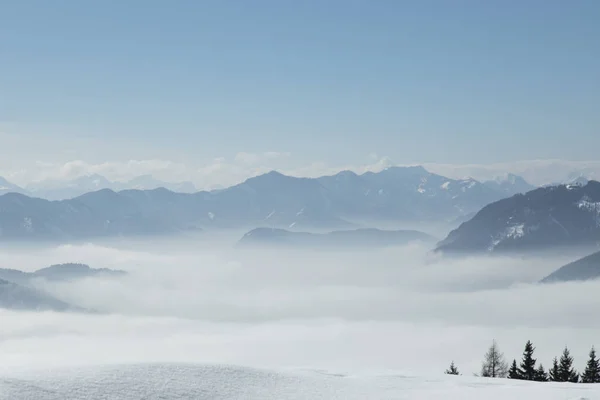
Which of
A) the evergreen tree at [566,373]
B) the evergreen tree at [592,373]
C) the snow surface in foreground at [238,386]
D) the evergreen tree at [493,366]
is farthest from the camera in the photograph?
the evergreen tree at [493,366]

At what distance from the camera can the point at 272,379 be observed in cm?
3312

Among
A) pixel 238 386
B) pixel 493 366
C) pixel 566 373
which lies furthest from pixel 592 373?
Result: pixel 238 386

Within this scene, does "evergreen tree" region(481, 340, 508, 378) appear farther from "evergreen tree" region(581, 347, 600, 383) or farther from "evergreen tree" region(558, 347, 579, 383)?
"evergreen tree" region(581, 347, 600, 383)

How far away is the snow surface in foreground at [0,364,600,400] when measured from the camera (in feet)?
84.7

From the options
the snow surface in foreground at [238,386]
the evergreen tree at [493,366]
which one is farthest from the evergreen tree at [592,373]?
the snow surface in foreground at [238,386]

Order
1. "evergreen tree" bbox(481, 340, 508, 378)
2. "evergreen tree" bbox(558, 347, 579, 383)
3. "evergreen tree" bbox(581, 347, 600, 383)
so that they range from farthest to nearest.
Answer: "evergreen tree" bbox(481, 340, 508, 378)
"evergreen tree" bbox(581, 347, 600, 383)
"evergreen tree" bbox(558, 347, 579, 383)

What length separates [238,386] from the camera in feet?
101

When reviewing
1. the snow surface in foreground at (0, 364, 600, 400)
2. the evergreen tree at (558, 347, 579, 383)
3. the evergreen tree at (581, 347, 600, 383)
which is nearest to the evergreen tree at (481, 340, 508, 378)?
the evergreen tree at (558, 347, 579, 383)

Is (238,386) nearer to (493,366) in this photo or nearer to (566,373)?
(566,373)

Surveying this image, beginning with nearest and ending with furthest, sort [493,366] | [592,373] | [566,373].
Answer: [592,373]
[566,373]
[493,366]

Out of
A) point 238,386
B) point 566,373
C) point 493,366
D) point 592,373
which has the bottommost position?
Answer: point 493,366

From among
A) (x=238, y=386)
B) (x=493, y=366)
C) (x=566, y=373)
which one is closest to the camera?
(x=238, y=386)

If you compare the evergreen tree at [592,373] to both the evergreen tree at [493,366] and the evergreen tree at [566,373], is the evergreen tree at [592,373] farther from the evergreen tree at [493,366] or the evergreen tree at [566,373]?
the evergreen tree at [493,366]

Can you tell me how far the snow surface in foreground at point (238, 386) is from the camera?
84.7 feet
